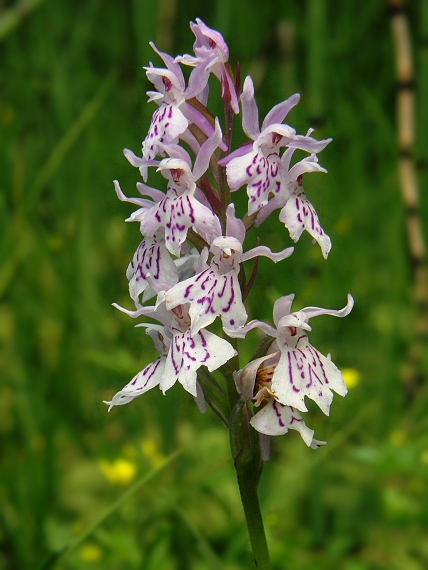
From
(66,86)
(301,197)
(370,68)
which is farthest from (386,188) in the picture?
(301,197)

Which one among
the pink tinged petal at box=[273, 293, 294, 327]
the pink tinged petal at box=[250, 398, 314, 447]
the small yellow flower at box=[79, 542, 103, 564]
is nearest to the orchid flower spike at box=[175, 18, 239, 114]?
the pink tinged petal at box=[273, 293, 294, 327]

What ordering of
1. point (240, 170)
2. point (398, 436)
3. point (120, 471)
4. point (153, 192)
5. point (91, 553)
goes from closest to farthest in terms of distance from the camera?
point (240, 170) → point (153, 192) → point (91, 553) → point (120, 471) → point (398, 436)

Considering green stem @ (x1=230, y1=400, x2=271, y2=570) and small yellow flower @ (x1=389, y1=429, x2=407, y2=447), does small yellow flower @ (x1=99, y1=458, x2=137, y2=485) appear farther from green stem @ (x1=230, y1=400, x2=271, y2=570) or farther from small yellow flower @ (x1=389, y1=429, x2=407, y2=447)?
green stem @ (x1=230, y1=400, x2=271, y2=570)

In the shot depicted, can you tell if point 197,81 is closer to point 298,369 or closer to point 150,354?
point 298,369

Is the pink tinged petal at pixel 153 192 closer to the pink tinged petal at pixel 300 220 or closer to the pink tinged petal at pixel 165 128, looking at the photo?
the pink tinged petal at pixel 165 128

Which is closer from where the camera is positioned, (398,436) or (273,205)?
(273,205)

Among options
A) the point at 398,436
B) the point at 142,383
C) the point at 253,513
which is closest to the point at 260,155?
the point at 142,383

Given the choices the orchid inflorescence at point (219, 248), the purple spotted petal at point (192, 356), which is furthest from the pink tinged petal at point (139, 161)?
the purple spotted petal at point (192, 356)
